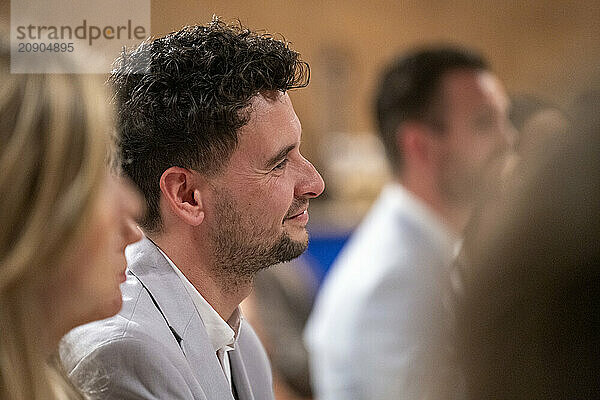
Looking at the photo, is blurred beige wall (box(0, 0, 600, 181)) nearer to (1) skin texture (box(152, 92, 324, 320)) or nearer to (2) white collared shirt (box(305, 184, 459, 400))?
(2) white collared shirt (box(305, 184, 459, 400))

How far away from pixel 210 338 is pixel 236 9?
348 millimetres

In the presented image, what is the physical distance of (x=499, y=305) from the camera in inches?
20.4

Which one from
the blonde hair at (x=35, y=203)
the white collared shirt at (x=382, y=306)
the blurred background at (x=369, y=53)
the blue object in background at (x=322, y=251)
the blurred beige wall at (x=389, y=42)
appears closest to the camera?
the blonde hair at (x=35, y=203)

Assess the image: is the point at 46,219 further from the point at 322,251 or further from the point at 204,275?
the point at 322,251

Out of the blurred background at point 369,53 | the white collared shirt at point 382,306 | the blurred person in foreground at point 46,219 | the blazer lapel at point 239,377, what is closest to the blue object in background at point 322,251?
the blurred background at point 369,53

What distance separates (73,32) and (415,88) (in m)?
1.63

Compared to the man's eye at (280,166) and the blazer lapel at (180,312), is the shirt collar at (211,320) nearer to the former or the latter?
the blazer lapel at (180,312)

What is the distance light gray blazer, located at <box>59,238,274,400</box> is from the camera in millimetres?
851

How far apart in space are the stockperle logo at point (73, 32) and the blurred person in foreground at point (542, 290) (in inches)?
14.0

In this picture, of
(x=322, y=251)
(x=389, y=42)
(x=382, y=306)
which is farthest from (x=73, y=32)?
(x=389, y=42)

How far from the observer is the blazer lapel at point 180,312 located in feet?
2.91

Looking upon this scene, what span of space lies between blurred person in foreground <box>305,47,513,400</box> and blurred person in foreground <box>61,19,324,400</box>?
962 millimetres

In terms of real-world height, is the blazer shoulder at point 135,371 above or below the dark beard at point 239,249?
below

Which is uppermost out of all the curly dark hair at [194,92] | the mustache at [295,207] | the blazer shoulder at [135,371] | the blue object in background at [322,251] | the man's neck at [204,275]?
the curly dark hair at [194,92]
